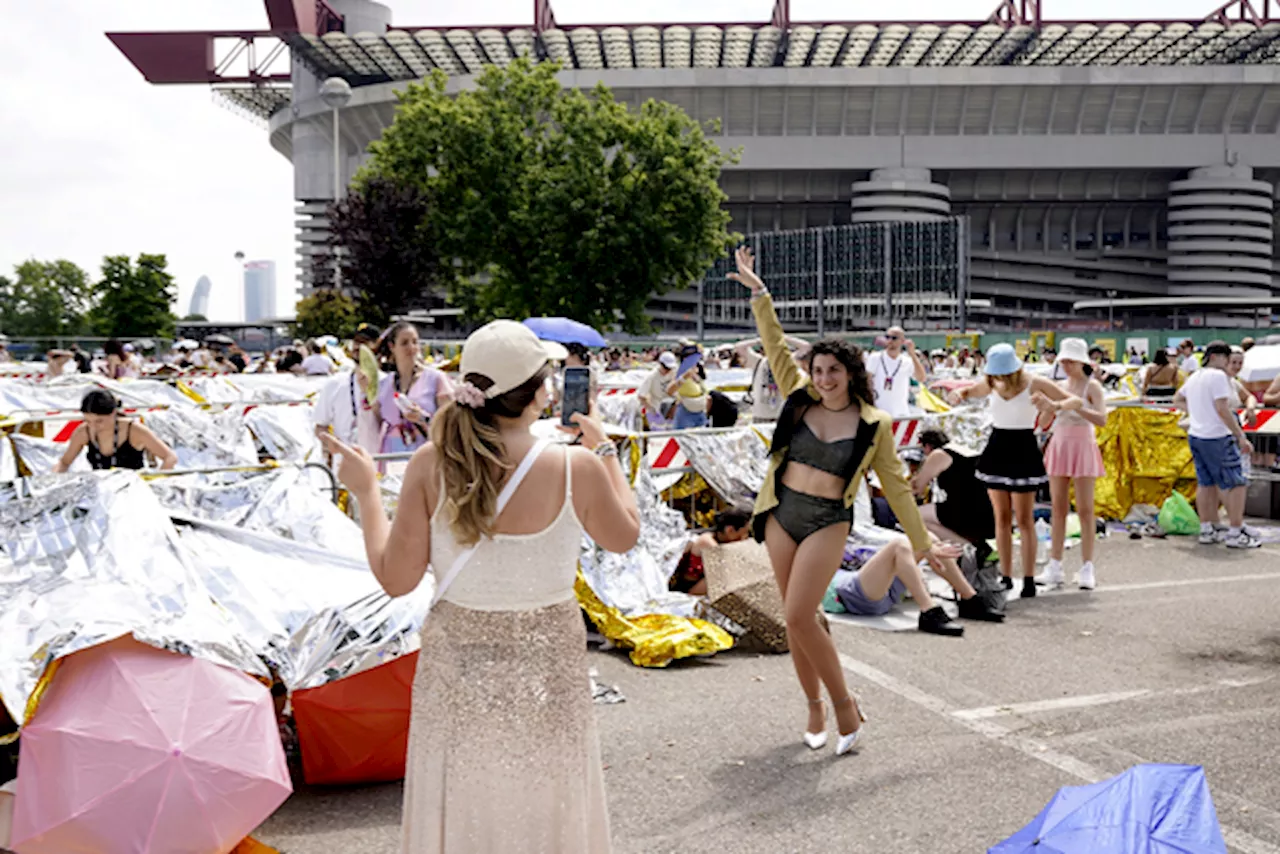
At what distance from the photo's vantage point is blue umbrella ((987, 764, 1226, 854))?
8.32ft

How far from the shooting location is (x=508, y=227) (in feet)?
139

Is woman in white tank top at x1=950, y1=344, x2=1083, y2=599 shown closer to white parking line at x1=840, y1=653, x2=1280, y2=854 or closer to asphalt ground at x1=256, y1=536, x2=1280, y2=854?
asphalt ground at x1=256, y1=536, x2=1280, y2=854

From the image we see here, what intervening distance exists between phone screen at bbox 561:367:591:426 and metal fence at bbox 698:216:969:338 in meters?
60.4

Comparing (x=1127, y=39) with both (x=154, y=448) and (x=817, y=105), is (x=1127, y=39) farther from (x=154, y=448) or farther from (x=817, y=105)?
(x=154, y=448)

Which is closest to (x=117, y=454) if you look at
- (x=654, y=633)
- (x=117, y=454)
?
(x=117, y=454)

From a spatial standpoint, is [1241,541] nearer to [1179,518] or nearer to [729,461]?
[1179,518]

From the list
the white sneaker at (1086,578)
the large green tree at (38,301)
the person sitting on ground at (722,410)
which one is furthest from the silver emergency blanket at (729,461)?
the large green tree at (38,301)

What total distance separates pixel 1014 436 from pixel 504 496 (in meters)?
6.00

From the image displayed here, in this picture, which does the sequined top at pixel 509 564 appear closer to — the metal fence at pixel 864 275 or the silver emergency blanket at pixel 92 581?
the silver emergency blanket at pixel 92 581

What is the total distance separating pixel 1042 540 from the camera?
33.2 feet

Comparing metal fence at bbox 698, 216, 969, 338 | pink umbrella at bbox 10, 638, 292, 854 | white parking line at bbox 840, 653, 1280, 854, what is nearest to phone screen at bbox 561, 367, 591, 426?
pink umbrella at bbox 10, 638, 292, 854

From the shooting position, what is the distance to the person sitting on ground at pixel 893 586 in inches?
255

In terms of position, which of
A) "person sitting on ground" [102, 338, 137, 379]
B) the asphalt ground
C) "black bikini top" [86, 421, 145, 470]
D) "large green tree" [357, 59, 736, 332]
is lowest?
the asphalt ground

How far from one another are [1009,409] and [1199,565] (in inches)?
109
